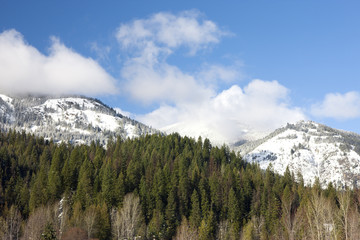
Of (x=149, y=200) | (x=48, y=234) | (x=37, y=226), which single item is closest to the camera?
(x=48, y=234)

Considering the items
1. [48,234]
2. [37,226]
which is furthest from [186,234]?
[37,226]

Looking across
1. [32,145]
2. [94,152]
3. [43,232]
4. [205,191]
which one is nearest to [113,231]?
[43,232]

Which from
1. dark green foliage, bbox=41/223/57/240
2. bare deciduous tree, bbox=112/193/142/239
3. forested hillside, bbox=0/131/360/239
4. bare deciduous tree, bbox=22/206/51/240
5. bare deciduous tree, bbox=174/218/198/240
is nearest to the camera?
dark green foliage, bbox=41/223/57/240

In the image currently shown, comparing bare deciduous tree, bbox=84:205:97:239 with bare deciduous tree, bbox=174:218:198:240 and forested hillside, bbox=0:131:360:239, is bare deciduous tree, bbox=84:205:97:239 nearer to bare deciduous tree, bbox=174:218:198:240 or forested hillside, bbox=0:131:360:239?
forested hillside, bbox=0:131:360:239

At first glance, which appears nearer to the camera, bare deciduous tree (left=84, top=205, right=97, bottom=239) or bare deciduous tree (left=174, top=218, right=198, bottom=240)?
bare deciduous tree (left=174, top=218, right=198, bottom=240)

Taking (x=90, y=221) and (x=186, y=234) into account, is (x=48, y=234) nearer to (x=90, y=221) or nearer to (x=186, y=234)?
(x=90, y=221)

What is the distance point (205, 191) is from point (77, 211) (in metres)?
43.2

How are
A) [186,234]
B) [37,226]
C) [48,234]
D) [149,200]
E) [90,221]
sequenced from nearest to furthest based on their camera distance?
[48,234], [186,234], [37,226], [90,221], [149,200]

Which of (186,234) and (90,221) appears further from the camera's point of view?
(90,221)

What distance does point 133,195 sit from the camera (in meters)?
91.9

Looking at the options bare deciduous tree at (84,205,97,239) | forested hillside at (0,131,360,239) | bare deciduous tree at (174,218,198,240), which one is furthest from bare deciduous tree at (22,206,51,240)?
bare deciduous tree at (174,218,198,240)

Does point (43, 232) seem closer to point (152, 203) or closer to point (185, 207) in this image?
point (152, 203)

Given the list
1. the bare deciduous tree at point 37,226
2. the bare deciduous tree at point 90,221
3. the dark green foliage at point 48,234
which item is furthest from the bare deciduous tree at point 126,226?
the bare deciduous tree at point 37,226

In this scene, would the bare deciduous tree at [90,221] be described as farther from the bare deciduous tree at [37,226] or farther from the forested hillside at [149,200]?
the bare deciduous tree at [37,226]
